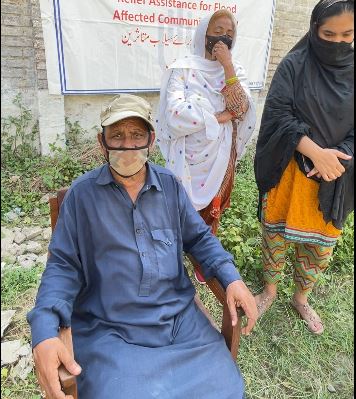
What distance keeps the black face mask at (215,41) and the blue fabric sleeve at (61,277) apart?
128 cm

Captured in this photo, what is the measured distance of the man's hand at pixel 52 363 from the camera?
114 centimetres

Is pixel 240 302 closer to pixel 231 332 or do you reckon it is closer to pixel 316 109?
pixel 231 332

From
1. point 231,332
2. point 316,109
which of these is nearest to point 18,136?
point 316,109

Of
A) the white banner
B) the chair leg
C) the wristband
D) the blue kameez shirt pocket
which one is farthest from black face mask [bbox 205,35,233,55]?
the white banner

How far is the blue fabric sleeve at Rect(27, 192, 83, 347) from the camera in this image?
4.25ft

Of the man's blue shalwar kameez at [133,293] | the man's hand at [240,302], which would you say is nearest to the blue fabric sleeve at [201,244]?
the man's blue shalwar kameez at [133,293]

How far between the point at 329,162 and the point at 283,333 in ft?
3.91

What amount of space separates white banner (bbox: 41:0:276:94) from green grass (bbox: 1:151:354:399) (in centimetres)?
204

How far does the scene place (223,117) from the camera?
2215mm

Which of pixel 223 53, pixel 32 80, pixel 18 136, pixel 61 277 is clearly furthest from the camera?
pixel 18 136

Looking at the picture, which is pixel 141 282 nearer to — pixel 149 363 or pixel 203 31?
pixel 149 363

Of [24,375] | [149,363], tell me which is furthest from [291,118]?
[24,375]

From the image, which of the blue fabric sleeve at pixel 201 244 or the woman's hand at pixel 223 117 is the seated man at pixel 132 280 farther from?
the woman's hand at pixel 223 117

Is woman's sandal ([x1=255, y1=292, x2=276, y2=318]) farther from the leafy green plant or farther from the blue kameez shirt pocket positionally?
the leafy green plant
